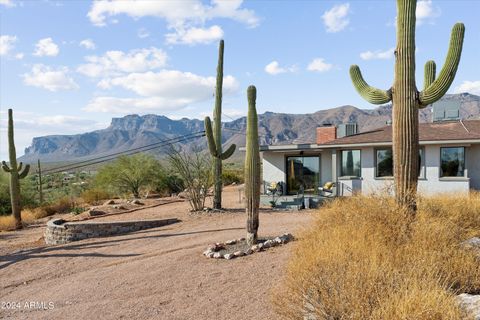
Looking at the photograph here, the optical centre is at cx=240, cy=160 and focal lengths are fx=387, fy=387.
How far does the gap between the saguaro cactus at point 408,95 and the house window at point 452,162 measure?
889cm

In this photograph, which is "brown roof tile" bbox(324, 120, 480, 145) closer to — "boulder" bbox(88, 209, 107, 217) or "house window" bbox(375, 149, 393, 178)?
"house window" bbox(375, 149, 393, 178)

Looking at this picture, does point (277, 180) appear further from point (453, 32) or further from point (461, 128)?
point (453, 32)

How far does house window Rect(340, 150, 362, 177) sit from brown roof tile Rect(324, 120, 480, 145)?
651 millimetres

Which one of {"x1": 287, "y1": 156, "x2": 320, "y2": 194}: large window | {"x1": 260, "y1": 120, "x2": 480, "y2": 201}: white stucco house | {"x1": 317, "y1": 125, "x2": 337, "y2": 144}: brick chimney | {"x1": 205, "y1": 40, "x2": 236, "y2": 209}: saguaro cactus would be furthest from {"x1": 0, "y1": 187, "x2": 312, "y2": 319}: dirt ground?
{"x1": 317, "y1": 125, "x2": 337, "y2": 144}: brick chimney

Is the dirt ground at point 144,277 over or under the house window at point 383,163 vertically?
under

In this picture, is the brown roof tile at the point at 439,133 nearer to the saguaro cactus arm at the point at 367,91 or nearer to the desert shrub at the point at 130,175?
the saguaro cactus arm at the point at 367,91

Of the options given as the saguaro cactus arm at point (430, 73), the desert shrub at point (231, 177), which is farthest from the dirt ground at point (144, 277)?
the desert shrub at point (231, 177)

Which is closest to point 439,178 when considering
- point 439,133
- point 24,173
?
point 439,133

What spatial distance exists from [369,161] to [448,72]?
9.38 meters

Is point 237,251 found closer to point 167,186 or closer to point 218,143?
point 218,143

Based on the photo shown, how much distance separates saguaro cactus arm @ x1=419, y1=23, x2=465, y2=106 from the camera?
322 inches

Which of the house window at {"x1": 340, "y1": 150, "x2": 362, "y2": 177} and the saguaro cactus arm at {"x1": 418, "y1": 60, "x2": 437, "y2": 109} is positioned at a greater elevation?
the saguaro cactus arm at {"x1": 418, "y1": 60, "x2": 437, "y2": 109}

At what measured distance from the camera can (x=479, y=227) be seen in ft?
28.1

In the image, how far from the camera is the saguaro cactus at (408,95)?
788 cm
